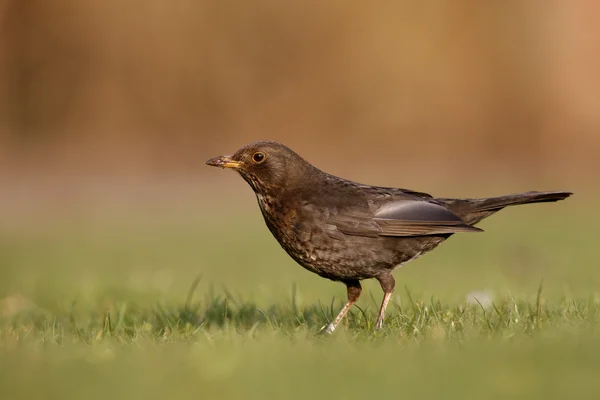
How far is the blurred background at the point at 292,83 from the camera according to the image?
75.6ft

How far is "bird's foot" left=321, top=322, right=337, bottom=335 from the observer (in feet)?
18.9

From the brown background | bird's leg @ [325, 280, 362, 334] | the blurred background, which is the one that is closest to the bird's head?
bird's leg @ [325, 280, 362, 334]

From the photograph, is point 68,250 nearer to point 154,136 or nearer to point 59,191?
point 59,191

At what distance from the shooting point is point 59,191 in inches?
786

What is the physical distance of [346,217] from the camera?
6207 mm

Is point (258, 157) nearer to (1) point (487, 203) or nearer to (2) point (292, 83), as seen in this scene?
(1) point (487, 203)

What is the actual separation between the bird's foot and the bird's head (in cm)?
93

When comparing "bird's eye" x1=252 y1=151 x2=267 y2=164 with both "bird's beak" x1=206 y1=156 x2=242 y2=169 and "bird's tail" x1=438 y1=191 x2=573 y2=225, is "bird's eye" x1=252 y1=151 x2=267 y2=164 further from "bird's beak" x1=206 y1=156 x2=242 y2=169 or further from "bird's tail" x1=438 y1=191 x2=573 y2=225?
"bird's tail" x1=438 y1=191 x2=573 y2=225

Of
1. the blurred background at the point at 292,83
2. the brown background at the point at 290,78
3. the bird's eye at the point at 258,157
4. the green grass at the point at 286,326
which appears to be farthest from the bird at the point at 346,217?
the brown background at the point at 290,78

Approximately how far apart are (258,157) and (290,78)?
1797cm

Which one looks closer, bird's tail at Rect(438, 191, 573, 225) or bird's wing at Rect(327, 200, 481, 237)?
bird's wing at Rect(327, 200, 481, 237)

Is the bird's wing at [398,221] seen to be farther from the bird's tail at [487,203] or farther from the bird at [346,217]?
the bird's tail at [487,203]

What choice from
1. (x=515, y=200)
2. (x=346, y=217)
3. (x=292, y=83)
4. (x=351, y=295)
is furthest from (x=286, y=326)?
(x=292, y=83)

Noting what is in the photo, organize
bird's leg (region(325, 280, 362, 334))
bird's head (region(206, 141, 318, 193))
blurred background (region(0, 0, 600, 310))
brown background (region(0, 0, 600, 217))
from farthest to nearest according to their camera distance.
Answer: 1. brown background (region(0, 0, 600, 217))
2. blurred background (region(0, 0, 600, 310))
3. bird's head (region(206, 141, 318, 193))
4. bird's leg (region(325, 280, 362, 334))
